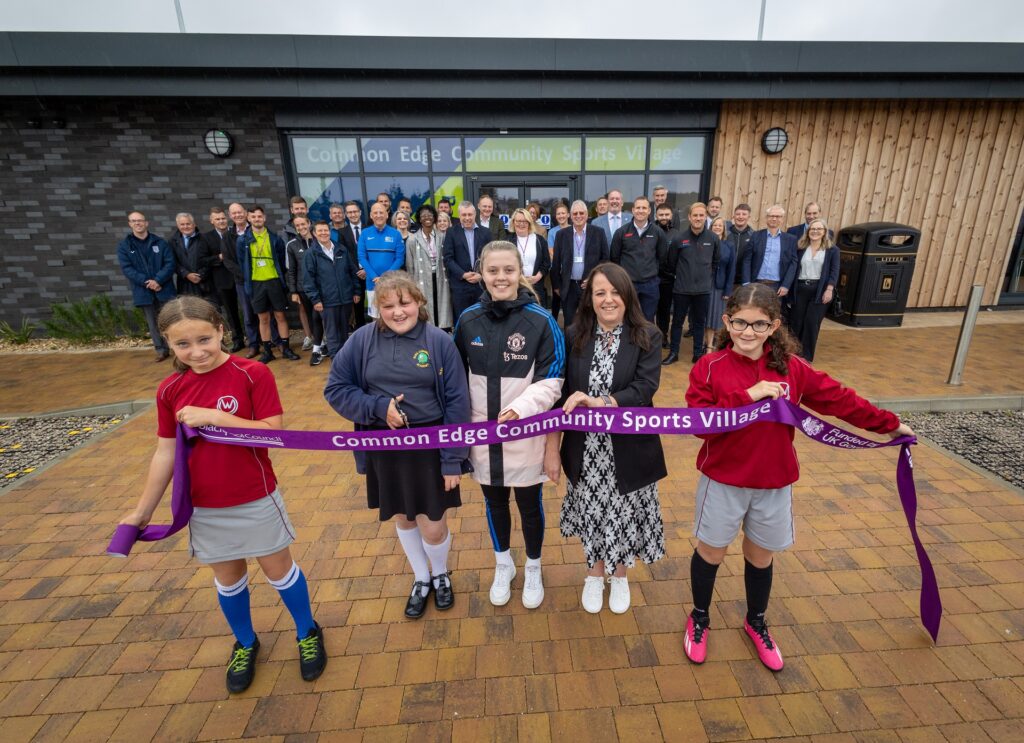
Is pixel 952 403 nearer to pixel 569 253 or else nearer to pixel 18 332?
pixel 569 253

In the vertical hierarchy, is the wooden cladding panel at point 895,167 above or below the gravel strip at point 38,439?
above

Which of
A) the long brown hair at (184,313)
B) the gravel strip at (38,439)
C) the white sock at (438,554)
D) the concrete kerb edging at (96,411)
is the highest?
the long brown hair at (184,313)

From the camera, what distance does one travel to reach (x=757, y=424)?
2.02 meters

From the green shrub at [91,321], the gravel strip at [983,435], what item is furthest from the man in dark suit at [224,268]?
the gravel strip at [983,435]

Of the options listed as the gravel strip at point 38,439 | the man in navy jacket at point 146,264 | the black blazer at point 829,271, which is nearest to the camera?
the gravel strip at point 38,439

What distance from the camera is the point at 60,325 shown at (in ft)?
27.0

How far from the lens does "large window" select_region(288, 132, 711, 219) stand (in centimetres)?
855

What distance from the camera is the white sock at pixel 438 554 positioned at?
100 inches

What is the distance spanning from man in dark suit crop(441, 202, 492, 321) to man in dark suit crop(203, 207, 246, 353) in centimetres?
332

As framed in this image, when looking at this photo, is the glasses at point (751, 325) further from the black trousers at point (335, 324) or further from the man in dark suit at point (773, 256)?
the black trousers at point (335, 324)

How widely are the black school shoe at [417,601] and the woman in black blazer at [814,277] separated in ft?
18.8

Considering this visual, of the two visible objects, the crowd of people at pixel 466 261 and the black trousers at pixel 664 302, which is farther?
the black trousers at pixel 664 302

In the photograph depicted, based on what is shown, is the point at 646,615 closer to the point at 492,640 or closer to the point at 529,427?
the point at 492,640

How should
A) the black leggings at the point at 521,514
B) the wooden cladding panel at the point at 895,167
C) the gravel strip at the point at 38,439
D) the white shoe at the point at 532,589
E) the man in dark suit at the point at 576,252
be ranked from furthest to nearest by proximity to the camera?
1. the wooden cladding panel at the point at 895,167
2. the man in dark suit at the point at 576,252
3. the gravel strip at the point at 38,439
4. the white shoe at the point at 532,589
5. the black leggings at the point at 521,514
